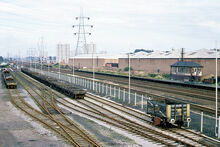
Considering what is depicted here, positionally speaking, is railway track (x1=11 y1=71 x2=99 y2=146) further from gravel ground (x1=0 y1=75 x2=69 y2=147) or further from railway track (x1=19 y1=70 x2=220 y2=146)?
railway track (x1=19 y1=70 x2=220 y2=146)

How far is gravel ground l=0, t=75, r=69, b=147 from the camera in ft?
49.8

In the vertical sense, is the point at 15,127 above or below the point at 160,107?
below

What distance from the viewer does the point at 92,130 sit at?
17.9 meters

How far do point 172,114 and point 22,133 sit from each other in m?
11.1

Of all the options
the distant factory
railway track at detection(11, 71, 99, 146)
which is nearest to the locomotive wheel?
railway track at detection(11, 71, 99, 146)

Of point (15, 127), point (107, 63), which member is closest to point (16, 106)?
point (15, 127)

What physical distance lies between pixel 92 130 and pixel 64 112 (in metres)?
7.08

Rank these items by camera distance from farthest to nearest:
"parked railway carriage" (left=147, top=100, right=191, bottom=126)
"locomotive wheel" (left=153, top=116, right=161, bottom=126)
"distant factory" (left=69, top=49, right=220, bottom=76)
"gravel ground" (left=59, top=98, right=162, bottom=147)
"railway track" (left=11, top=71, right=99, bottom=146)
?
"distant factory" (left=69, top=49, right=220, bottom=76), "locomotive wheel" (left=153, top=116, right=161, bottom=126), "parked railway carriage" (left=147, top=100, right=191, bottom=126), "railway track" (left=11, top=71, right=99, bottom=146), "gravel ground" (left=59, top=98, right=162, bottom=147)

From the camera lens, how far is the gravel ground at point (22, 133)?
597 inches

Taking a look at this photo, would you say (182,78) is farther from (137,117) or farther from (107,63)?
(107,63)

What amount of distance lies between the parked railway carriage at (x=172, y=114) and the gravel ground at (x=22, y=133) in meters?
7.49

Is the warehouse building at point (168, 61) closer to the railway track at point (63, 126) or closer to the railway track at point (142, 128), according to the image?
the railway track at point (142, 128)

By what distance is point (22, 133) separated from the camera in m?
17.4

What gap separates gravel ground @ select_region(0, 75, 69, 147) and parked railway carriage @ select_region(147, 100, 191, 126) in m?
7.49
